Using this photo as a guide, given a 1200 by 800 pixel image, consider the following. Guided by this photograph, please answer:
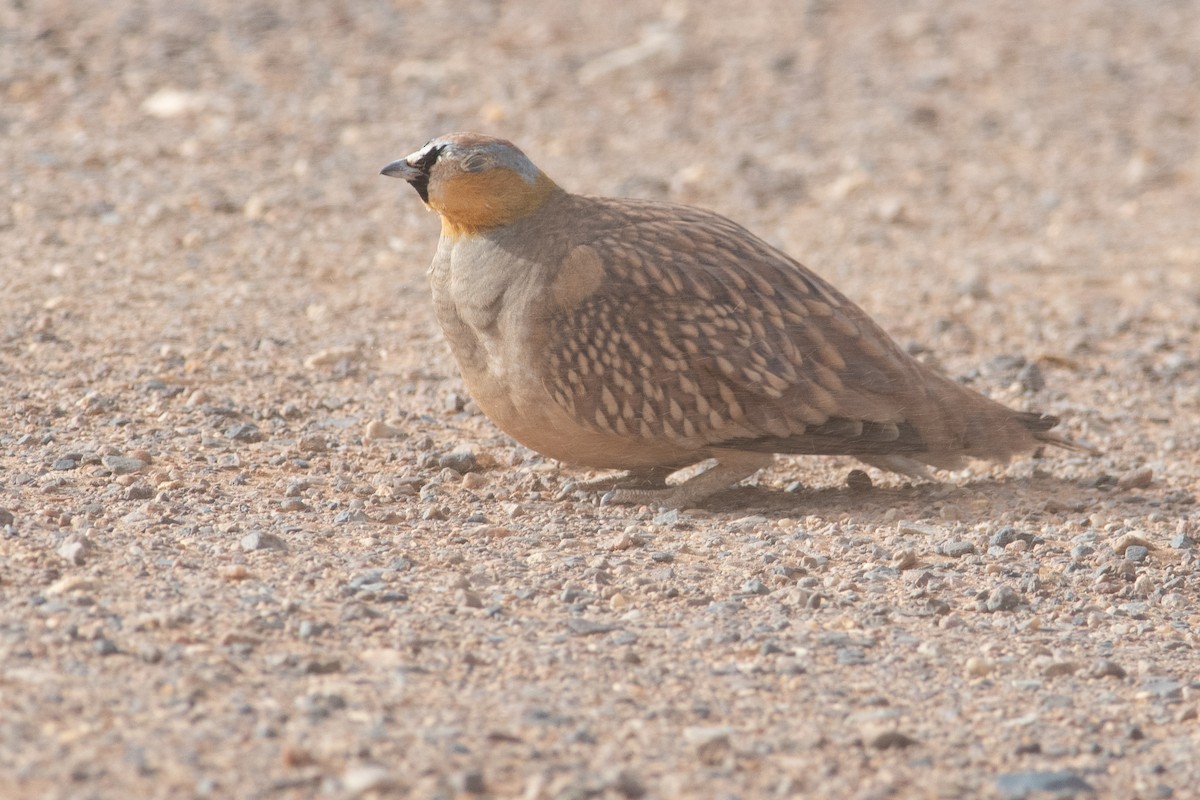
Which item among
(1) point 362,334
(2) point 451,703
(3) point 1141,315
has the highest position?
(1) point 362,334

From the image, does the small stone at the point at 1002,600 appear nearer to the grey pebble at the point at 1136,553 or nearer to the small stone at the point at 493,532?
the grey pebble at the point at 1136,553

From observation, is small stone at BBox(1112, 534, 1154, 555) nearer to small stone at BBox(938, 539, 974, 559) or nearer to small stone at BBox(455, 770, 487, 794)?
small stone at BBox(938, 539, 974, 559)

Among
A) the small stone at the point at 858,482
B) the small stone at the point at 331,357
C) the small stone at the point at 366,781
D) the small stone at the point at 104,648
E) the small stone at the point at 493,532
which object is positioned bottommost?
the small stone at the point at 858,482

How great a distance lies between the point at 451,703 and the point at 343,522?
5.15 feet

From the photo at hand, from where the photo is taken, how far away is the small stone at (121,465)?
5828mm

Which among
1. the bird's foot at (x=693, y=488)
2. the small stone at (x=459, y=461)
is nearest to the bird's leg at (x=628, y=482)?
the bird's foot at (x=693, y=488)

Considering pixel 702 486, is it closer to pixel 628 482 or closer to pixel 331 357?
pixel 628 482

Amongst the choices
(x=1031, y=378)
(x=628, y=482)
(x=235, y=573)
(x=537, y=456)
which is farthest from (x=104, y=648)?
(x=1031, y=378)

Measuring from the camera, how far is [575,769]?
3.83 meters

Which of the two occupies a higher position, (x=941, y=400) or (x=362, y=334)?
(x=362, y=334)

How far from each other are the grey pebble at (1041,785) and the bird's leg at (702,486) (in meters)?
2.26

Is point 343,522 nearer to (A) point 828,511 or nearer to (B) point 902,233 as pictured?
(A) point 828,511

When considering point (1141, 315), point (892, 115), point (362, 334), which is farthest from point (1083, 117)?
point (362, 334)

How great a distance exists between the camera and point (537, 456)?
6.65 meters
